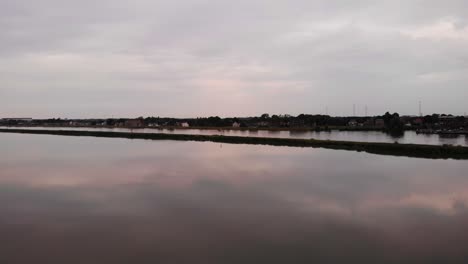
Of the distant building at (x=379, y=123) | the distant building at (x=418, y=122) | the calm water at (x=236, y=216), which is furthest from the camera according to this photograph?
the distant building at (x=418, y=122)

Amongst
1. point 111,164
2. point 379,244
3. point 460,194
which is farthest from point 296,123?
point 379,244

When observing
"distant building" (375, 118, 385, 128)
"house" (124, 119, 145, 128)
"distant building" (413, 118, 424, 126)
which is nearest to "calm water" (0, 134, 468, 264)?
"distant building" (375, 118, 385, 128)

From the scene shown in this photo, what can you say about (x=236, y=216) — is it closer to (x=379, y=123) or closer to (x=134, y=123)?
(x=379, y=123)

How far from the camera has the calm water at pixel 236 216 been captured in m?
8.62

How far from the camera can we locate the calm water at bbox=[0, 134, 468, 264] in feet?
28.3

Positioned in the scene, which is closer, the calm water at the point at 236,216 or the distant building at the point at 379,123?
the calm water at the point at 236,216

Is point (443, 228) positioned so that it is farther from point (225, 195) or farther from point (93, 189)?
point (93, 189)

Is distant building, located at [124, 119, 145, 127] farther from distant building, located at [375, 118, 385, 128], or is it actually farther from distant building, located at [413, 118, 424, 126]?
distant building, located at [413, 118, 424, 126]

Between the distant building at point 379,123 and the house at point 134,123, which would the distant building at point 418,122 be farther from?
the house at point 134,123

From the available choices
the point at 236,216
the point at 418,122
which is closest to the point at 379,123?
the point at 418,122

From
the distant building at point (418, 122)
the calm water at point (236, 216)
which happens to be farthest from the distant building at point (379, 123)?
the calm water at point (236, 216)

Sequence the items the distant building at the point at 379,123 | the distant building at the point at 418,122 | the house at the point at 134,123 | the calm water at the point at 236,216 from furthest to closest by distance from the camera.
→ the house at the point at 134,123, the distant building at the point at 418,122, the distant building at the point at 379,123, the calm water at the point at 236,216

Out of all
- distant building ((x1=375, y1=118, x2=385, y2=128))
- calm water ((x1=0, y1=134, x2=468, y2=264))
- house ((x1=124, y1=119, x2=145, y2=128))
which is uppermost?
house ((x1=124, y1=119, x2=145, y2=128))

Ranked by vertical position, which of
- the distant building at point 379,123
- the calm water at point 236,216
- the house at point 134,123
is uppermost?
the house at point 134,123
